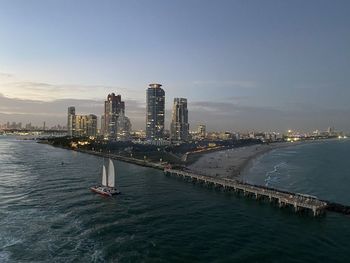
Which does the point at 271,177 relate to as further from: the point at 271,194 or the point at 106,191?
the point at 106,191

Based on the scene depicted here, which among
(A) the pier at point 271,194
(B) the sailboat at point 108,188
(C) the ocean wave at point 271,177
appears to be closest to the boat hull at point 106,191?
(B) the sailboat at point 108,188

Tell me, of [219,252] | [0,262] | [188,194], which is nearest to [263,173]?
[188,194]

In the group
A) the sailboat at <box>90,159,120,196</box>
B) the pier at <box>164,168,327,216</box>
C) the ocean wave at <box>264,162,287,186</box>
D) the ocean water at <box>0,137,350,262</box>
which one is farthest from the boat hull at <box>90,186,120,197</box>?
the ocean wave at <box>264,162,287,186</box>

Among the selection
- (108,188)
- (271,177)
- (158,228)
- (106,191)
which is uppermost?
(108,188)

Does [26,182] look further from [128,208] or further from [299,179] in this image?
[299,179]

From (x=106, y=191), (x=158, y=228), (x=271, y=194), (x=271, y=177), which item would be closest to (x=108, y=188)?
(x=106, y=191)

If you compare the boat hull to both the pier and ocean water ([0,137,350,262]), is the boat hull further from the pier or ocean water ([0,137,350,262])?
the pier

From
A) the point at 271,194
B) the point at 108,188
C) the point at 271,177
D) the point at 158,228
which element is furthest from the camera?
the point at 271,177
